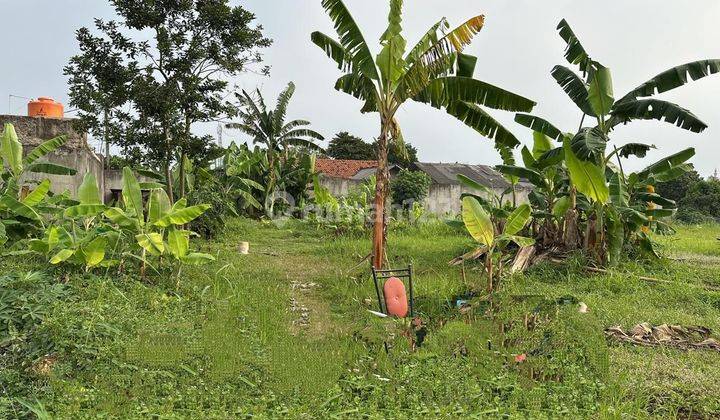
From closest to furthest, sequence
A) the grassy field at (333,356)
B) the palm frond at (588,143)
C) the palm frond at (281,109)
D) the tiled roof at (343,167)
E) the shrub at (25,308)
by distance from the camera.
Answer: the grassy field at (333,356), the shrub at (25,308), the palm frond at (588,143), the palm frond at (281,109), the tiled roof at (343,167)

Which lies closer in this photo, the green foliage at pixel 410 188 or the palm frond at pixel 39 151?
the palm frond at pixel 39 151

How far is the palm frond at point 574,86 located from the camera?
27.7ft

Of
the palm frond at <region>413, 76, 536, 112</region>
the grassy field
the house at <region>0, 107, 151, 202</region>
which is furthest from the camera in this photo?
the house at <region>0, 107, 151, 202</region>

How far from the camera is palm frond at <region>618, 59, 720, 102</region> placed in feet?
25.6

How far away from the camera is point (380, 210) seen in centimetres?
767

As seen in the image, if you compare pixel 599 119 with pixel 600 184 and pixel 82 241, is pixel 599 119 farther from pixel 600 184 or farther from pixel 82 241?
pixel 82 241

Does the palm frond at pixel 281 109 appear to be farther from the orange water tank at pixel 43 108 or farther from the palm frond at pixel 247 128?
the orange water tank at pixel 43 108

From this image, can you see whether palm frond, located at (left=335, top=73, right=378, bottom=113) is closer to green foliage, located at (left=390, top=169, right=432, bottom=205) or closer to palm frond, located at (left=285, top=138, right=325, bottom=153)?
palm frond, located at (left=285, top=138, right=325, bottom=153)

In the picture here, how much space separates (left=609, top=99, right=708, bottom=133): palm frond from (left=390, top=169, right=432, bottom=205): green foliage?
11174mm

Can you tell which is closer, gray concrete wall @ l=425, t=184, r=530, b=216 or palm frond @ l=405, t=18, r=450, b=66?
palm frond @ l=405, t=18, r=450, b=66

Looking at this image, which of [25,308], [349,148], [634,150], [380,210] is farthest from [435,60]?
[349,148]

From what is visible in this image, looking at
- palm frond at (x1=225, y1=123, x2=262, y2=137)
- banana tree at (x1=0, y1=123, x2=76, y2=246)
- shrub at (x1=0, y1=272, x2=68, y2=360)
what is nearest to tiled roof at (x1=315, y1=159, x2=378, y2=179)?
palm frond at (x1=225, y1=123, x2=262, y2=137)

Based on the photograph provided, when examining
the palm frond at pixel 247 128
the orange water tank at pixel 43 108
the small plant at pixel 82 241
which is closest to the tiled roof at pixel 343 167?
the palm frond at pixel 247 128

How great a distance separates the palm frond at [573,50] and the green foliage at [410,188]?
1073 centimetres
